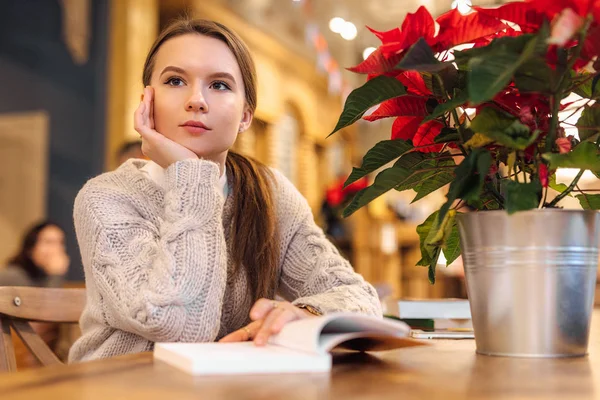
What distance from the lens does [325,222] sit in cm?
486

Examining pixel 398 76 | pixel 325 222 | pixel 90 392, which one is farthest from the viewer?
pixel 325 222

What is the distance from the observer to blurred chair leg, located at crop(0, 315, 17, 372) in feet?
3.66

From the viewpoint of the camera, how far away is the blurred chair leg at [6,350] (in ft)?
3.66

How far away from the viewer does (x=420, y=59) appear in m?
0.77

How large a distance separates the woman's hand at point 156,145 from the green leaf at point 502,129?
1.85ft

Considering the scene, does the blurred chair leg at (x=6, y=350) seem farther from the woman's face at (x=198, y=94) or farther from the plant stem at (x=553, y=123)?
the plant stem at (x=553, y=123)

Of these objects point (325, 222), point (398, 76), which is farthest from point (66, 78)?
point (398, 76)

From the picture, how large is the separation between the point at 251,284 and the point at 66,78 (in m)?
4.15

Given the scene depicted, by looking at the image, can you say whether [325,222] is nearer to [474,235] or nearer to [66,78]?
[66,78]

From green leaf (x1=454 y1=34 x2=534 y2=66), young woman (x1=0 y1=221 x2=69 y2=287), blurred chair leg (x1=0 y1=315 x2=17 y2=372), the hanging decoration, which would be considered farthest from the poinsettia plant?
the hanging decoration

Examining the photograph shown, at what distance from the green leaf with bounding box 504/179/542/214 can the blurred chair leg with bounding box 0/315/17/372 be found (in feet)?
2.52

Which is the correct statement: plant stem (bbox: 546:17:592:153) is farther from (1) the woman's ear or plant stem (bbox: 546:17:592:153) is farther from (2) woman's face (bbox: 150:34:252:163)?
(1) the woman's ear

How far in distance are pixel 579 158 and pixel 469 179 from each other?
0.11m

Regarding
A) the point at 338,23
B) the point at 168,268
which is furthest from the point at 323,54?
the point at 168,268
